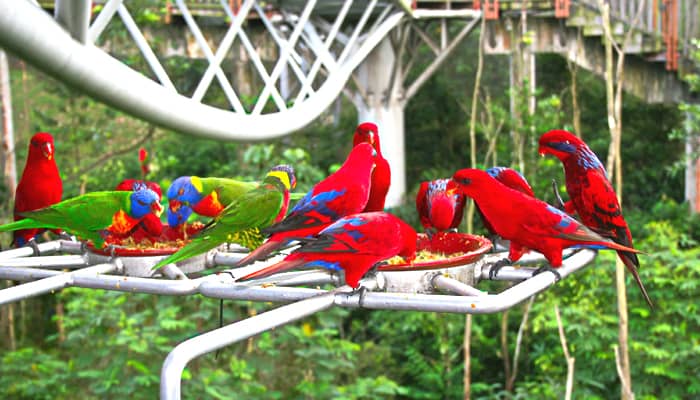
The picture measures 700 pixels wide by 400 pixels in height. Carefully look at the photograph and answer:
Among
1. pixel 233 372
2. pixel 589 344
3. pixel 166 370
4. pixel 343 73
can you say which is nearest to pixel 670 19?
pixel 589 344

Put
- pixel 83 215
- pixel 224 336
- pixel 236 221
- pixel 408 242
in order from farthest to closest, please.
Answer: pixel 83 215
pixel 236 221
pixel 408 242
pixel 224 336

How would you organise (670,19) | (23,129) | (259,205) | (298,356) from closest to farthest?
(259,205)
(298,356)
(670,19)
(23,129)

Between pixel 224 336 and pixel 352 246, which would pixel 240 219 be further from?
pixel 224 336

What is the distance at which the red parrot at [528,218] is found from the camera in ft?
6.09

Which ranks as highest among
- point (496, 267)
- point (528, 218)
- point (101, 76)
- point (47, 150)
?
point (101, 76)

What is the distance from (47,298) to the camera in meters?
7.64

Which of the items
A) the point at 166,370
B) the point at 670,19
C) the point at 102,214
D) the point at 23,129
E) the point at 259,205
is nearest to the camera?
the point at 166,370

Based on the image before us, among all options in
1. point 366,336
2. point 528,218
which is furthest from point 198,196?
point 366,336

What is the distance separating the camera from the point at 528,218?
187 centimetres

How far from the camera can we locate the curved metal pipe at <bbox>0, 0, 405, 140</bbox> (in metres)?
1.39

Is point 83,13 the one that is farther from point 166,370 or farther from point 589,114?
point 589,114

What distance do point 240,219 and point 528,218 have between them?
2.04 feet

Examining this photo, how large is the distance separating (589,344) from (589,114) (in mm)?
5410

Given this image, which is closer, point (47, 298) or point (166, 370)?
point (166, 370)
